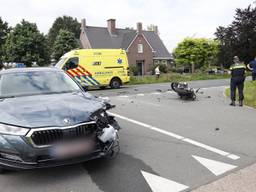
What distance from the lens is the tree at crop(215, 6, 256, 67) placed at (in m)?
34.2

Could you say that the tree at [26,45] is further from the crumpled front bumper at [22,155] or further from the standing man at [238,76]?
the crumpled front bumper at [22,155]

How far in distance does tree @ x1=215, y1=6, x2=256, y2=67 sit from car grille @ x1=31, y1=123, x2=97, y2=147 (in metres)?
32.8

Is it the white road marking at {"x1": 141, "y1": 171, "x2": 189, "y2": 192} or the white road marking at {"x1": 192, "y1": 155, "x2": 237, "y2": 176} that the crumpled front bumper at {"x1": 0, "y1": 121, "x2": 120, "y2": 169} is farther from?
the white road marking at {"x1": 192, "y1": 155, "x2": 237, "y2": 176}

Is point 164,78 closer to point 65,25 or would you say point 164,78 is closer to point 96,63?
point 96,63

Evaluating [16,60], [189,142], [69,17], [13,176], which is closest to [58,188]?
[13,176]

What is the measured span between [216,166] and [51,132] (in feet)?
8.27

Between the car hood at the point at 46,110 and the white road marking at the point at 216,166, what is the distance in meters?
1.86

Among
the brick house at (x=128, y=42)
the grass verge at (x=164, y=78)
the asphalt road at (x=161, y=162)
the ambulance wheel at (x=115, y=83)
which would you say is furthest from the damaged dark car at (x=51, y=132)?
the brick house at (x=128, y=42)

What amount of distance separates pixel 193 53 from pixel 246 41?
259 inches

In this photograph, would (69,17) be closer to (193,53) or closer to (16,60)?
(16,60)

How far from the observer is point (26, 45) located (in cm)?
3547

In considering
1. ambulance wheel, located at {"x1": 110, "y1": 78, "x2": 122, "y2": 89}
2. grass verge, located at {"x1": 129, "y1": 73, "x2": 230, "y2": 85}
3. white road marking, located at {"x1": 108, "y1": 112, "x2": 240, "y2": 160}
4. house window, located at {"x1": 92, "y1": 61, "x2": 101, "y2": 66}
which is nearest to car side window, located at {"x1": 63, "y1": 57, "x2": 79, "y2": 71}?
house window, located at {"x1": 92, "y1": 61, "x2": 101, "y2": 66}

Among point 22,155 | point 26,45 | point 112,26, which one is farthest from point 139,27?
point 22,155

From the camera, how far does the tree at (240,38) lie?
34.2m
